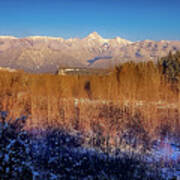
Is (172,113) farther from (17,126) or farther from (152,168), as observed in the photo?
(17,126)

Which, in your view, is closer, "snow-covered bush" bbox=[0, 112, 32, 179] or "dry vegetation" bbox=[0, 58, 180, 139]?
"snow-covered bush" bbox=[0, 112, 32, 179]

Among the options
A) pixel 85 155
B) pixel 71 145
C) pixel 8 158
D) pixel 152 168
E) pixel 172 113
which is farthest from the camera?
pixel 172 113

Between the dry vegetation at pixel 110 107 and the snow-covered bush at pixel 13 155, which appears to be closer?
the snow-covered bush at pixel 13 155

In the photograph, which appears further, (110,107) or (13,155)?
(110,107)

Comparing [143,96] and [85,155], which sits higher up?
[143,96]

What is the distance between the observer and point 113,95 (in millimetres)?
7852

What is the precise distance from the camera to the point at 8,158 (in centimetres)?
313

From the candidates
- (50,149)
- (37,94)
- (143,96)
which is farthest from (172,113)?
(37,94)

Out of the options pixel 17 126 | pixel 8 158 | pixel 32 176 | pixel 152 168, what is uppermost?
pixel 17 126

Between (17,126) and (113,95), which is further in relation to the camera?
(113,95)

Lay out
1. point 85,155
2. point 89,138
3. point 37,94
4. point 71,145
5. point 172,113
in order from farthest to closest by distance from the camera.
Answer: point 37,94
point 172,113
point 89,138
point 71,145
point 85,155

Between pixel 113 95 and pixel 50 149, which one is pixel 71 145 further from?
pixel 113 95

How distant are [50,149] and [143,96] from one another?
396 cm

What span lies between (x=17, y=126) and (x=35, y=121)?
327cm
